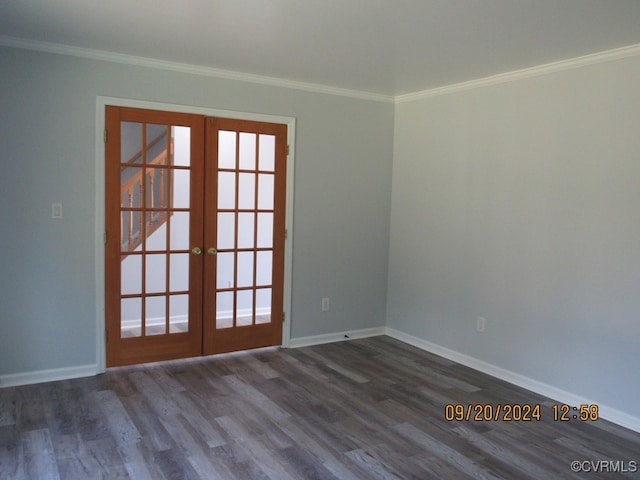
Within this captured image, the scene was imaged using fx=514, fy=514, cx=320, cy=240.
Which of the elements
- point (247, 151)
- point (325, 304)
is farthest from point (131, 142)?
point (325, 304)

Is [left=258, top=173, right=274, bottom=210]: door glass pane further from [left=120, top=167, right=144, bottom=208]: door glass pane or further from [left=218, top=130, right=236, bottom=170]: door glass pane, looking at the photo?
[left=120, top=167, right=144, bottom=208]: door glass pane

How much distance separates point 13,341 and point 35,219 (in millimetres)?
877

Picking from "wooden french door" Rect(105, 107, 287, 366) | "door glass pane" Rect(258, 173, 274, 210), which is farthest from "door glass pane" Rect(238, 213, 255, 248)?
"door glass pane" Rect(258, 173, 274, 210)

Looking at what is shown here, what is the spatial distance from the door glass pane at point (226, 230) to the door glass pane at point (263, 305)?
521 millimetres

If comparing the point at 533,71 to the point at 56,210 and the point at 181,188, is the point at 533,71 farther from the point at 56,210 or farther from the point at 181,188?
the point at 56,210

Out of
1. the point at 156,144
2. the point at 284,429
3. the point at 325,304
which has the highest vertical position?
the point at 156,144

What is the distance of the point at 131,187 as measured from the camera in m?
3.98

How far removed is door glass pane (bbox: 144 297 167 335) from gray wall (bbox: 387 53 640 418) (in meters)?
2.30

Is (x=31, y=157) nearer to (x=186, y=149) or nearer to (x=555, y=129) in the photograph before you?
(x=186, y=149)

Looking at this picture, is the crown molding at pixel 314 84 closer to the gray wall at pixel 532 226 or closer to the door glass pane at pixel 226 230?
the gray wall at pixel 532 226

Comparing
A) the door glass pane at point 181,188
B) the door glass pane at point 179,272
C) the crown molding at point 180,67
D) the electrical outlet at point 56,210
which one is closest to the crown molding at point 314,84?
the crown molding at point 180,67

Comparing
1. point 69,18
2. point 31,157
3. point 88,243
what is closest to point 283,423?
point 88,243

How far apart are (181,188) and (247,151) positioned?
0.67 metres

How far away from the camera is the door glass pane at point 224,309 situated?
4.46 metres
